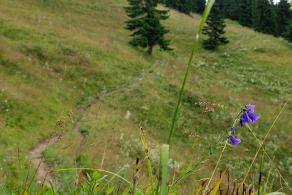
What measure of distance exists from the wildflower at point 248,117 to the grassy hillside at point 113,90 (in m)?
8.24

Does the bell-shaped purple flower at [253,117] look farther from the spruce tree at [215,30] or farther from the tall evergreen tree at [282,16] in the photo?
the tall evergreen tree at [282,16]

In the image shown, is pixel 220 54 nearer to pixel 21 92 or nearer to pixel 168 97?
pixel 168 97

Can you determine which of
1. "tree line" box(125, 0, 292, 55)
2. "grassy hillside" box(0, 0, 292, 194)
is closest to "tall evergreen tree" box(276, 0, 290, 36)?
"tree line" box(125, 0, 292, 55)

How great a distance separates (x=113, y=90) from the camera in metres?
35.4

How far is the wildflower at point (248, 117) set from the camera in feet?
8.79

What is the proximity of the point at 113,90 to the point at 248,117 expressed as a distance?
32.9 m

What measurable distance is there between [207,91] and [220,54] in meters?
23.4

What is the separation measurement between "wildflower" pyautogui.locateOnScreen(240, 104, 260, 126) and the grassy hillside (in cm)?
824

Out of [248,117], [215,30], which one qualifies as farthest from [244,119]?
[215,30]

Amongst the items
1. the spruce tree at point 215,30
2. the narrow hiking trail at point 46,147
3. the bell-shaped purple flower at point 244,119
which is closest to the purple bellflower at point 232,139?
the bell-shaped purple flower at point 244,119

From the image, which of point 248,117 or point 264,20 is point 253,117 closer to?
point 248,117

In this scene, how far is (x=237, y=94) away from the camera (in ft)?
139

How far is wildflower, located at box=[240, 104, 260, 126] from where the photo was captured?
2.68 metres

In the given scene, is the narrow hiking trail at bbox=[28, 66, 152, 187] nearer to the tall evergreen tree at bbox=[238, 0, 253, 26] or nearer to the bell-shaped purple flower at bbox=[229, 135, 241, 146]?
the bell-shaped purple flower at bbox=[229, 135, 241, 146]
